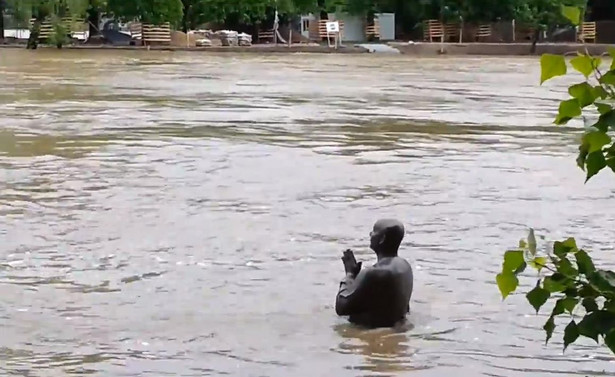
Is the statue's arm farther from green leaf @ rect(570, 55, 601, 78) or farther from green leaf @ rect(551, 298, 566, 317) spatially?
green leaf @ rect(570, 55, 601, 78)

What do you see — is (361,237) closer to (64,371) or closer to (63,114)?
(64,371)

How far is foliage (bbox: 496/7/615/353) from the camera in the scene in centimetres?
222

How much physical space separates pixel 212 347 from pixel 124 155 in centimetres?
629

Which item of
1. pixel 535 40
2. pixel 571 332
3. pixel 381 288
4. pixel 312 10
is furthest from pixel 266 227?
pixel 312 10

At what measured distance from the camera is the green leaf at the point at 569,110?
2251mm

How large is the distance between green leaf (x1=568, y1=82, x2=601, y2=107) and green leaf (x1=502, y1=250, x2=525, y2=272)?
12.1 inches

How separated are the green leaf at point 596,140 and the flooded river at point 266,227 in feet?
8.72

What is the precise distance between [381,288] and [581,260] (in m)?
3.08

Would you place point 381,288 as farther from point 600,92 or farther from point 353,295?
point 600,92

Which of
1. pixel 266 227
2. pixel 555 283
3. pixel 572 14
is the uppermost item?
pixel 572 14

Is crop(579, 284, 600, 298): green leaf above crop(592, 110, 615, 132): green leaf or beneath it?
beneath

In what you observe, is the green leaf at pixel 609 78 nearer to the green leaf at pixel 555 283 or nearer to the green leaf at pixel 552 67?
the green leaf at pixel 552 67

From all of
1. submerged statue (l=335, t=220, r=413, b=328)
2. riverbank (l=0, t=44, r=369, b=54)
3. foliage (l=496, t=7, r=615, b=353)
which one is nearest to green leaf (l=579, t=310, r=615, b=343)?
foliage (l=496, t=7, r=615, b=353)

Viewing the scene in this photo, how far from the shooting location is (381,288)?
533cm
